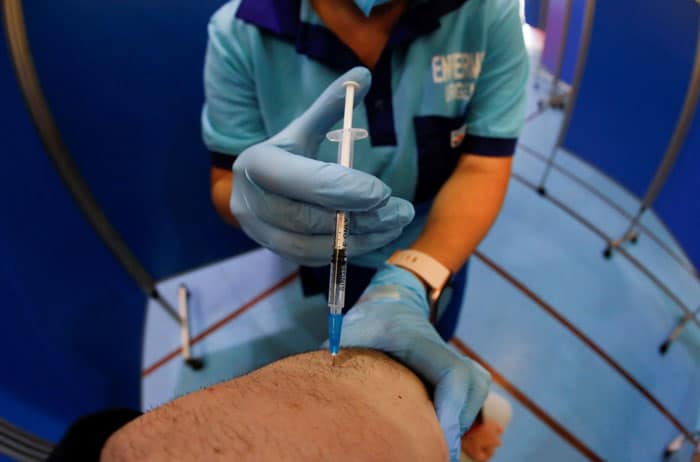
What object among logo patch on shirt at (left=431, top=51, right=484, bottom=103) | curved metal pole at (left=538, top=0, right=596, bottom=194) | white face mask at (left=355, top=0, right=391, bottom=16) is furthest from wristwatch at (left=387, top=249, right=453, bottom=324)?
curved metal pole at (left=538, top=0, right=596, bottom=194)

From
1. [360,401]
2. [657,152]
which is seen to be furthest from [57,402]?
[657,152]

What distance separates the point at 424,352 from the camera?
0.51 m

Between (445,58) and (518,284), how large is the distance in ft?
3.18

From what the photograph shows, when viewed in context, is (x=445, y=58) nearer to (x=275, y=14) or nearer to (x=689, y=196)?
(x=275, y=14)

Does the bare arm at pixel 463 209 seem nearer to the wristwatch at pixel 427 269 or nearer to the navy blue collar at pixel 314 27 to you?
the wristwatch at pixel 427 269

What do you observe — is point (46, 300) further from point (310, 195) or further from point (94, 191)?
point (310, 195)

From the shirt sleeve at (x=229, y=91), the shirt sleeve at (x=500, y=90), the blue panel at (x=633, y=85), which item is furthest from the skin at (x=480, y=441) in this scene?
the blue panel at (x=633, y=85)

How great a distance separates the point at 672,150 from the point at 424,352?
45.3 inches

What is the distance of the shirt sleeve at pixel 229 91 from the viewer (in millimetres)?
583

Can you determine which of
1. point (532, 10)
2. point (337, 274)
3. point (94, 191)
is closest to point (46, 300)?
point (94, 191)

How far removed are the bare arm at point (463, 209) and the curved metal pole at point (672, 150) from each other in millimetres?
613

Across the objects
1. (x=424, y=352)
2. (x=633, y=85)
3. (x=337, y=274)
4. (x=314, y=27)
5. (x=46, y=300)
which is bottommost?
A: (x=46, y=300)

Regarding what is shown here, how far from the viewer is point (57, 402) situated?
26.3 inches

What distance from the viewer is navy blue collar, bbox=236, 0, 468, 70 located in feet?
1.80
